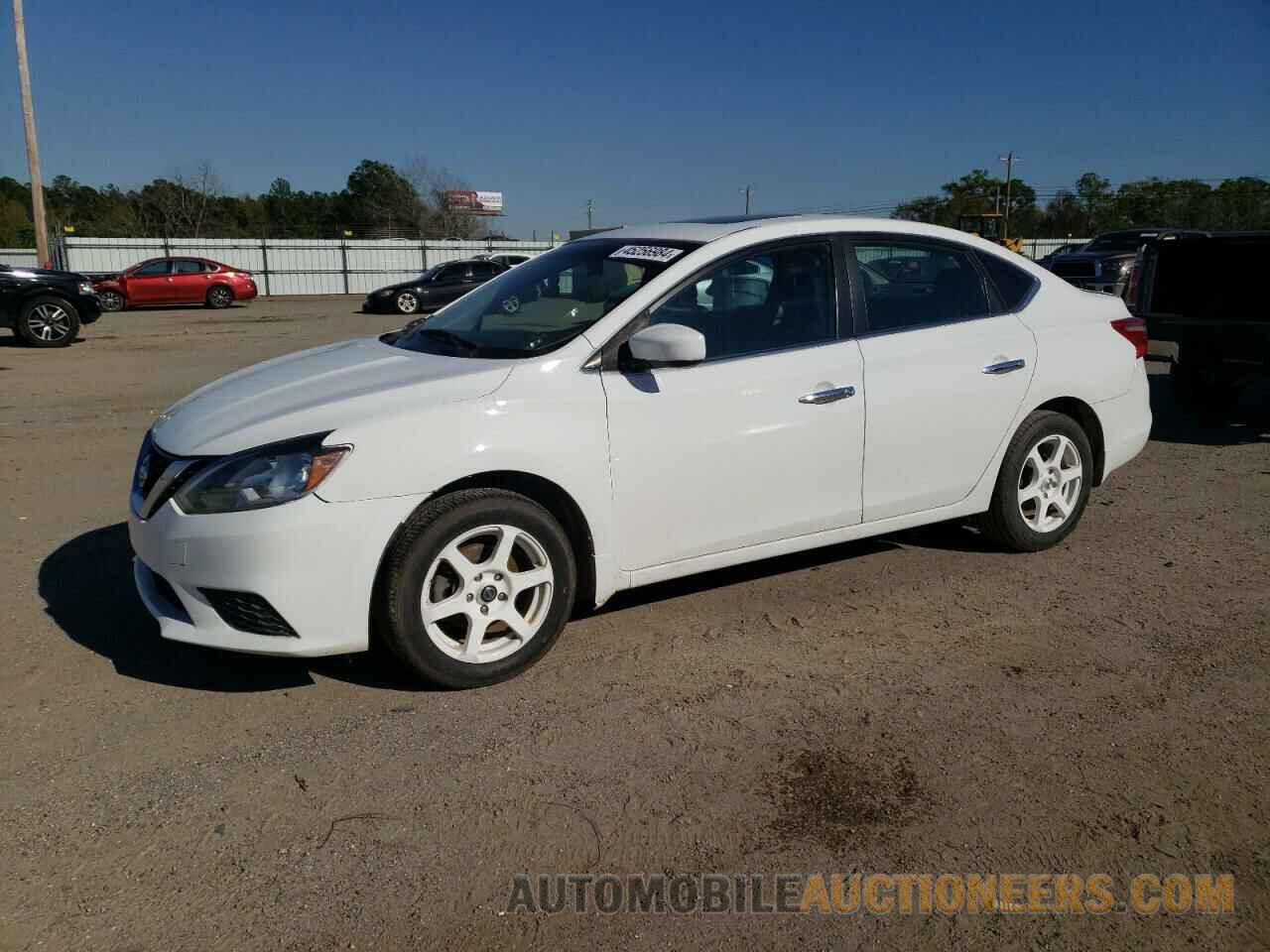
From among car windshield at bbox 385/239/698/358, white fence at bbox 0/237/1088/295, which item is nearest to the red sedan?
white fence at bbox 0/237/1088/295

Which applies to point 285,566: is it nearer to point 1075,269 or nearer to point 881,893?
point 881,893

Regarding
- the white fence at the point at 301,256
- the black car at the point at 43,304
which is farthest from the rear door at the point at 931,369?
the white fence at the point at 301,256

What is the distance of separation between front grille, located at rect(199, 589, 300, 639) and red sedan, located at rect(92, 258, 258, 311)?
27202 millimetres

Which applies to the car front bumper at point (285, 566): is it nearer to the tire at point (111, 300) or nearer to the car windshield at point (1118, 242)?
the car windshield at point (1118, 242)

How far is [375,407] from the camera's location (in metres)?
3.66

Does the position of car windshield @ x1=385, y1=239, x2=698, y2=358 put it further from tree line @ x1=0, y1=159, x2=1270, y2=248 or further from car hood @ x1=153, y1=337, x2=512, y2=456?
tree line @ x1=0, y1=159, x2=1270, y2=248

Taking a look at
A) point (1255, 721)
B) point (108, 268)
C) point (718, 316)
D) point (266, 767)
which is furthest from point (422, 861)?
point (108, 268)

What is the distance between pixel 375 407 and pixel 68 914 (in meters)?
1.77

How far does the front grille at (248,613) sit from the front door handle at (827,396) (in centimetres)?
221

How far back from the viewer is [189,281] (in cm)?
2853

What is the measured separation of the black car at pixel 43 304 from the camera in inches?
613

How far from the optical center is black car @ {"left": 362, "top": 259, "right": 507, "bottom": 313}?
86.3ft

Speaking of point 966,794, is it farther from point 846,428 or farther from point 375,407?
point 375,407

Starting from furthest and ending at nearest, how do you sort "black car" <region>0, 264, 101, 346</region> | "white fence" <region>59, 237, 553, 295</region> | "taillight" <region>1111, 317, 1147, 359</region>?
"white fence" <region>59, 237, 553, 295</region> < "black car" <region>0, 264, 101, 346</region> < "taillight" <region>1111, 317, 1147, 359</region>
